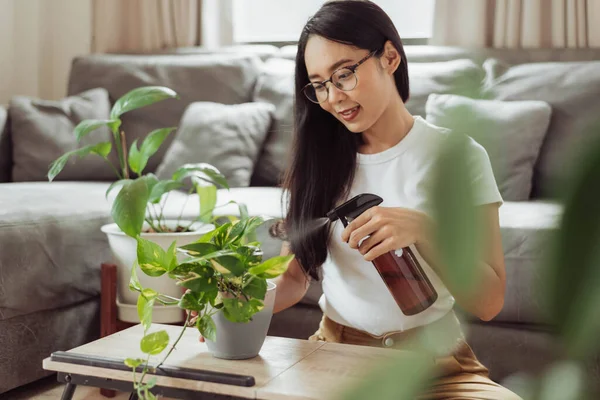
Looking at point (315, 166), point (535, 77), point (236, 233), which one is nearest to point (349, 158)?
point (315, 166)

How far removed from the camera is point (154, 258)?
1223 millimetres

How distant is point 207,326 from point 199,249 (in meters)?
0.12

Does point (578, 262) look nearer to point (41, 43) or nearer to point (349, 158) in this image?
point (349, 158)

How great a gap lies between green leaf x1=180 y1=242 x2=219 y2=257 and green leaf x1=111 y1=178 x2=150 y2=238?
723 millimetres

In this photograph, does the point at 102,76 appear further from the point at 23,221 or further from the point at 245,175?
the point at 23,221

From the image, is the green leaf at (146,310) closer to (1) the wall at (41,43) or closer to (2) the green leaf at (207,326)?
(2) the green leaf at (207,326)

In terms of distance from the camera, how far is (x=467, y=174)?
193 millimetres

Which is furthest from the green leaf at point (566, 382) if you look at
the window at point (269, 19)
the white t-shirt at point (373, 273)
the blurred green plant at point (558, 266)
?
the window at point (269, 19)

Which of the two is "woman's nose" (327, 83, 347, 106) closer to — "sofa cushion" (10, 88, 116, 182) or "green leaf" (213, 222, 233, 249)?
"green leaf" (213, 222, 233, 249)

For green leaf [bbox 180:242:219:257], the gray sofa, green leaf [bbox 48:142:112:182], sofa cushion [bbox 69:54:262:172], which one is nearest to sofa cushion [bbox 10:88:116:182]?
the gray sofa

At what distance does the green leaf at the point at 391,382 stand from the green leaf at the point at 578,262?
36mm

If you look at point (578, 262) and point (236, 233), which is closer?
point (578, 262)

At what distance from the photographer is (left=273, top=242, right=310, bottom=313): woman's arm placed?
152 centimetres

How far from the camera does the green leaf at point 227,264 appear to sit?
1177 millimetres
